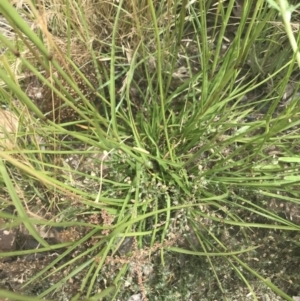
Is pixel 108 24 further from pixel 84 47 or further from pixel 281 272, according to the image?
pixel 281 272

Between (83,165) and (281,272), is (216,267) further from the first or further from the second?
(83,165)

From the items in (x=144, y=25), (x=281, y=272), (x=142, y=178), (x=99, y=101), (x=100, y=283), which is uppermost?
(x=144, y=25)

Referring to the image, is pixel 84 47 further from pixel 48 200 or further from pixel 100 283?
pixel 100 283

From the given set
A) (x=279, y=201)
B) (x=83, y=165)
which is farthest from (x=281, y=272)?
(x=83, y=165)

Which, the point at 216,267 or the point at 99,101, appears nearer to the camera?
the point at 216,267

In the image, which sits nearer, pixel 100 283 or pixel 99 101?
pixel 100 283

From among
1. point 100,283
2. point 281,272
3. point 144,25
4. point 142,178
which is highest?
point 144,25

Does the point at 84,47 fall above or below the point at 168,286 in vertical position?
above

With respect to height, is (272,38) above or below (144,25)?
below

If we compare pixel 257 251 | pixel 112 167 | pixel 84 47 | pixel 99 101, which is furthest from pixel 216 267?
pixel 84 47
